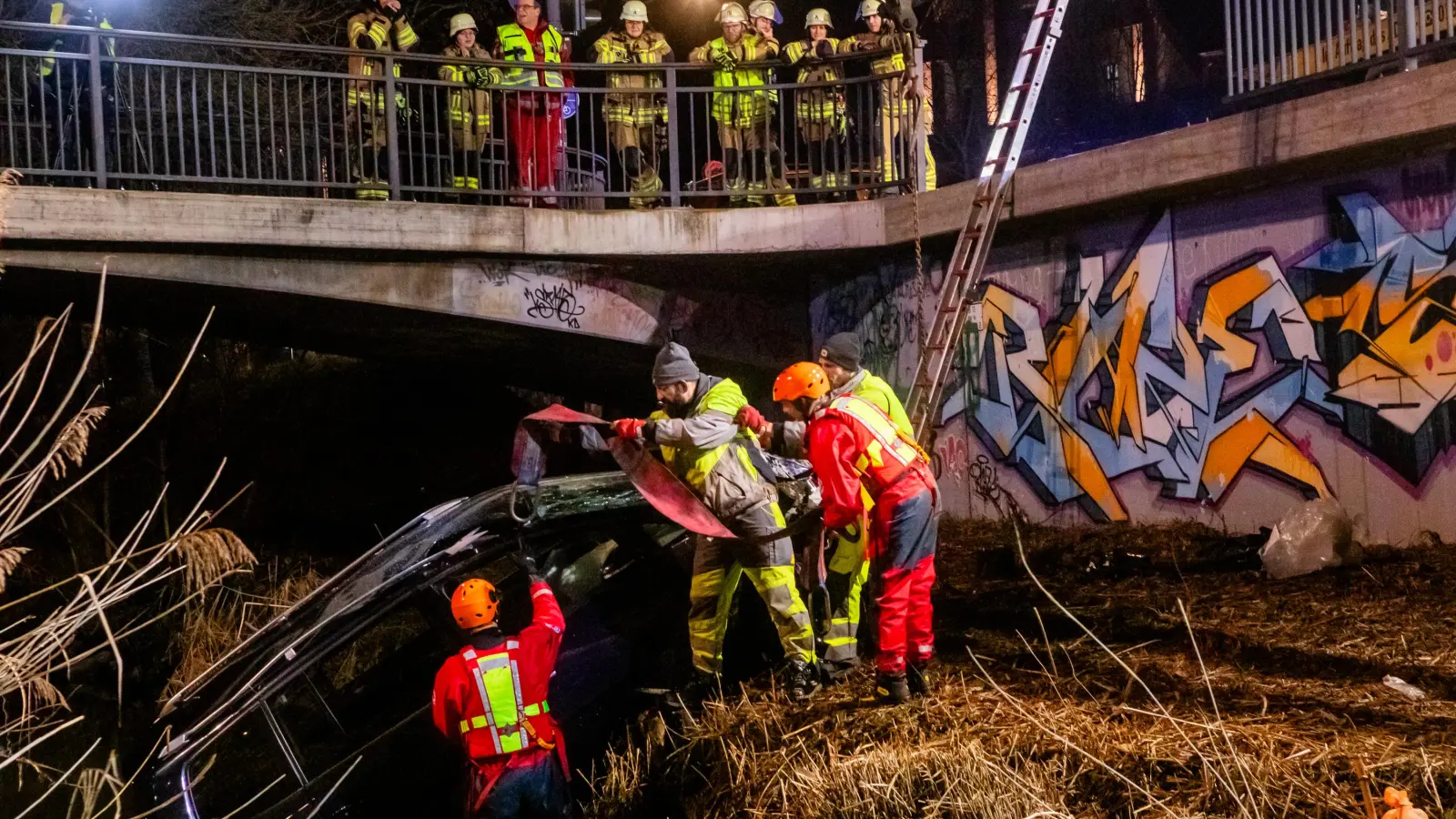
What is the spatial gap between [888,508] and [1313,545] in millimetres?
3339

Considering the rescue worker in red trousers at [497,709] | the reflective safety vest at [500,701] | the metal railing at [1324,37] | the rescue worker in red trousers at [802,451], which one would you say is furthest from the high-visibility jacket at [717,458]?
the metal railing at [1324,37]

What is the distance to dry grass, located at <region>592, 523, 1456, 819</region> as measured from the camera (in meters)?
4.02

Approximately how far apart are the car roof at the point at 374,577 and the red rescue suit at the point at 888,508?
934 mm

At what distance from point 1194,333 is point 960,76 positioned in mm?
8808

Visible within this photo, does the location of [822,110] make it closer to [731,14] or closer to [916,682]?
[731,14]

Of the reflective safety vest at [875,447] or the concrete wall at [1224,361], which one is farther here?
the concrete wall at [1224,361]

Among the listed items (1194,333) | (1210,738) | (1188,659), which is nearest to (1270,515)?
(1194,333)

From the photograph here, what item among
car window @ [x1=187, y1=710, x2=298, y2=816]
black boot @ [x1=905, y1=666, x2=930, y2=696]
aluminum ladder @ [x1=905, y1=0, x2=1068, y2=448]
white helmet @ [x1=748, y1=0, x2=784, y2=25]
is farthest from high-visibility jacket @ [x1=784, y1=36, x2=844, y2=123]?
car window @ [x1=187, y1=710, x2=298, y2=816]

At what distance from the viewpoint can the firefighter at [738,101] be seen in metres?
11.1

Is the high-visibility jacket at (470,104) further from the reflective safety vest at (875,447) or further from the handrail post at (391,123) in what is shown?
the reflective safety vest at (875,447)

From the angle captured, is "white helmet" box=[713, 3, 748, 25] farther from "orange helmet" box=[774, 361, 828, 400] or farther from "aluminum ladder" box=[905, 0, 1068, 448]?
"orange helmet" box=[774, 361, 828, 400]

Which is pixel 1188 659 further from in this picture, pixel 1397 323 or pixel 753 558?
pixel 1397 323

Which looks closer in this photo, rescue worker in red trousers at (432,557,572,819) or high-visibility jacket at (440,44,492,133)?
rescue worker in red trousers at (432,557,572,819)

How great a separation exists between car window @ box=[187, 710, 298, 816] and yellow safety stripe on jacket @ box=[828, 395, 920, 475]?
271 cm
